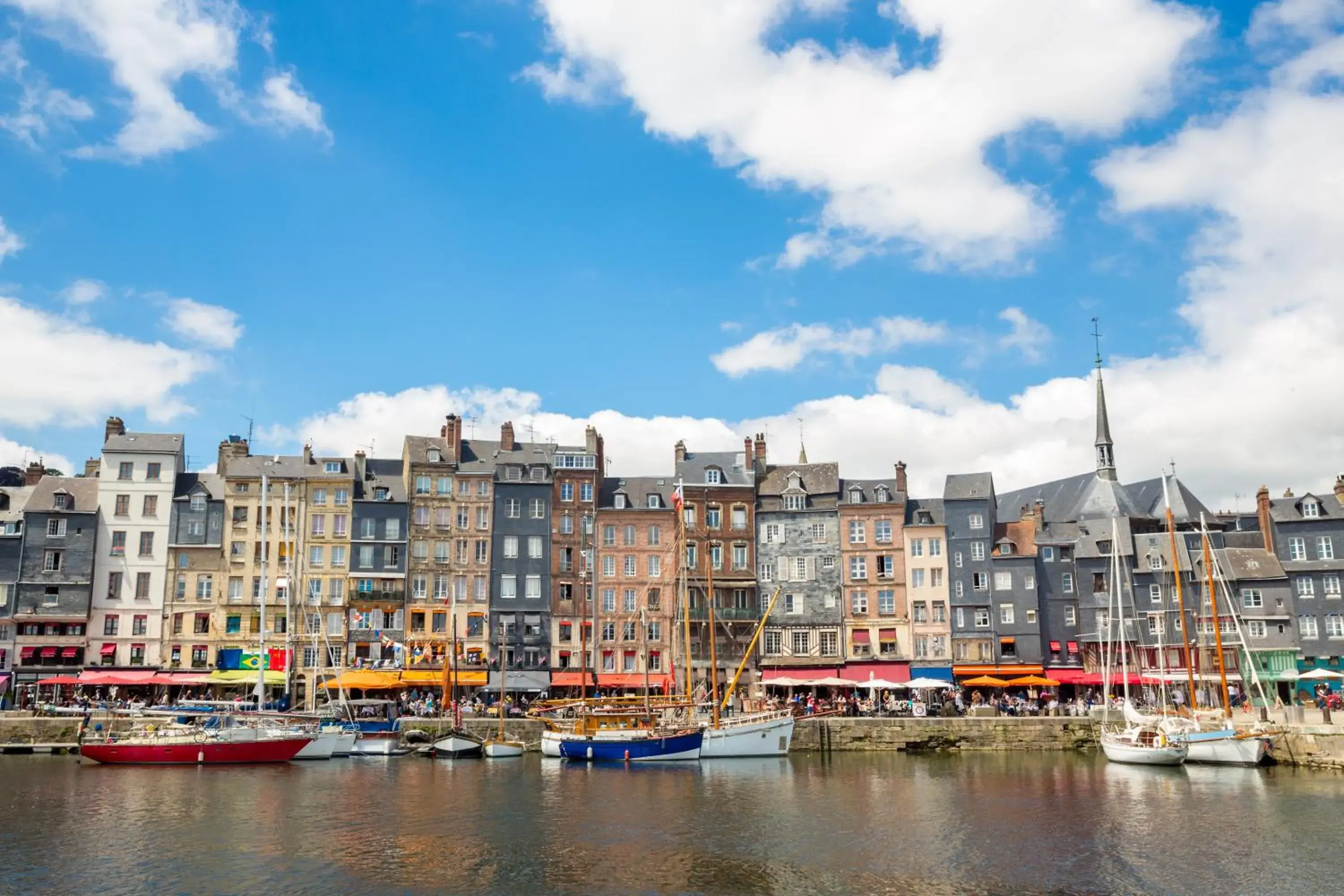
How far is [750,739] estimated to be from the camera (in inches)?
2169

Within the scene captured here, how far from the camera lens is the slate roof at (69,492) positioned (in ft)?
228

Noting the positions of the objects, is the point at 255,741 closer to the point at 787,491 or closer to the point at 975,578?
the point at 787,491

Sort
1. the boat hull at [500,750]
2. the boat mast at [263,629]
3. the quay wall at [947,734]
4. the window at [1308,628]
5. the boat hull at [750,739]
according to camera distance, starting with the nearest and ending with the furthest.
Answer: the boat hull at [750,739] < the boat hull at [500,750] < the boat mast at [263,629] < the quay wall at [947,734] < the window at [1308,628]

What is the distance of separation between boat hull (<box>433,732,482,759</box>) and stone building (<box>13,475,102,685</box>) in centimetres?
2659

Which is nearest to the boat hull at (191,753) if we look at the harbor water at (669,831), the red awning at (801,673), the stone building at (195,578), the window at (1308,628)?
the harbor water at (669,831)

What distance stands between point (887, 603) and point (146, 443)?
162 ft

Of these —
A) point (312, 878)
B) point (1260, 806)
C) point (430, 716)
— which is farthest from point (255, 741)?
point (1260, 806)

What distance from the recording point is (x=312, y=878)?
28047mm

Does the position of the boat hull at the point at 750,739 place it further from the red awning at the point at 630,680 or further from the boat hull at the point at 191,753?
the boat hull at the point at 191,753

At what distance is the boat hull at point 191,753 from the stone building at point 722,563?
25.8m

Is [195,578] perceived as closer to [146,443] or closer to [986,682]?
[146,443]

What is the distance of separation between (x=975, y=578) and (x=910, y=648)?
A: 6.33 meters

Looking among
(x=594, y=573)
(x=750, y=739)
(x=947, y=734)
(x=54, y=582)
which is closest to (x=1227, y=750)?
(x=947, y=734)

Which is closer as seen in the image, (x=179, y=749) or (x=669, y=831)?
(x=669, y=831)
